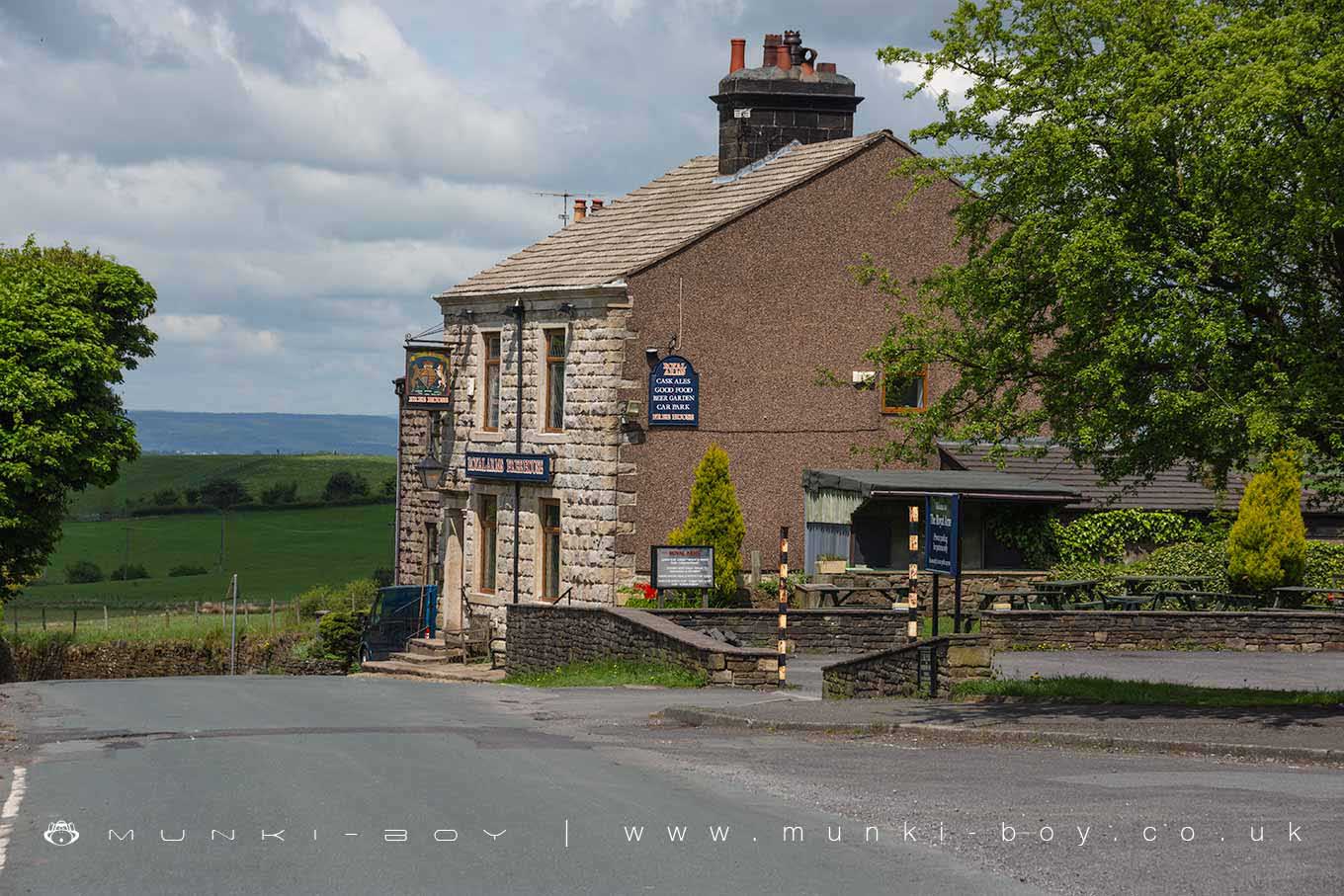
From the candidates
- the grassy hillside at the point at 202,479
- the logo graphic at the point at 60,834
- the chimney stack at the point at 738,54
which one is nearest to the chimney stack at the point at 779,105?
the chimney stack at the point at 738,54

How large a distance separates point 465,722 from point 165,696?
294 inches

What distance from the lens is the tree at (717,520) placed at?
104 ft

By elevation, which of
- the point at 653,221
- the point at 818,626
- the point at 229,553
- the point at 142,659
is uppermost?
the point at 653,221

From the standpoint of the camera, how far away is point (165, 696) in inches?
970

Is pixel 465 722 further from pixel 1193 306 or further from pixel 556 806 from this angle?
pixel 1193 306

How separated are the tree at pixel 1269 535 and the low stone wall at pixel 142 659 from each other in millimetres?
25558

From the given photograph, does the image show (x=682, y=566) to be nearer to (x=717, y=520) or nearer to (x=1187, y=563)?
(x=717, y=520)

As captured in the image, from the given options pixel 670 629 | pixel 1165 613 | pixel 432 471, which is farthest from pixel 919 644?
pixel 432 471

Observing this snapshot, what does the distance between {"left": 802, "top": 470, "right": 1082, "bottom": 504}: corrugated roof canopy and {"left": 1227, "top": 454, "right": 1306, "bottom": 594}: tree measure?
328 centimetres

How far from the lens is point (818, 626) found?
1130 inches

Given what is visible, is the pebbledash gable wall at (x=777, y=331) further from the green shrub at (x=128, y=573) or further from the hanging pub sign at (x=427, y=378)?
the green shrub at (x=128, y=573)

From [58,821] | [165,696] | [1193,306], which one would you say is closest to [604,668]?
[165,696]

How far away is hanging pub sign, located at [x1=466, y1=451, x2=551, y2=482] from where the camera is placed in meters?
34.3

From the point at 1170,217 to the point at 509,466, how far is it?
20642 millimetres
